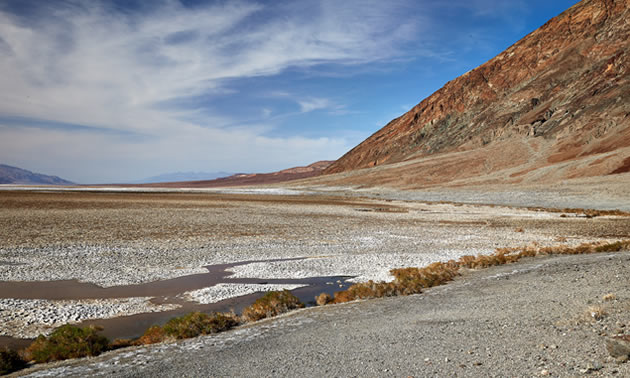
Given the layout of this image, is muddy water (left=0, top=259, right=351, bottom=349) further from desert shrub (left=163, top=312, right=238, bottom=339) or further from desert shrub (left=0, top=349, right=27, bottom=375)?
desert shrub (left=0, top=349, right=27, bottom=375)

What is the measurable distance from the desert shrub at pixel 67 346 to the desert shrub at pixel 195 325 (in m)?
1.41

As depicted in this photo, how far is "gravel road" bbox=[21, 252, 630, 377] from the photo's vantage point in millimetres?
7008

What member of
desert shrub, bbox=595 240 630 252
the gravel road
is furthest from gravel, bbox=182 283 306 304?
desert shrub, bbox=595 240 630 252

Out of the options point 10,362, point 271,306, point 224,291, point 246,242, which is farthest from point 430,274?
point 246,242

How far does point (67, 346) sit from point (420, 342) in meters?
7.11

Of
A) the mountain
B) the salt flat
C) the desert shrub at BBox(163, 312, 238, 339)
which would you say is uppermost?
the mountain

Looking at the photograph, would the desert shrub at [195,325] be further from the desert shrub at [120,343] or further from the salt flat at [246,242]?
the salt flat at [246,242]

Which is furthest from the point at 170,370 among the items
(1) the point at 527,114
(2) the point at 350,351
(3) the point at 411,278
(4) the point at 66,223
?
(1) the point at 527,114

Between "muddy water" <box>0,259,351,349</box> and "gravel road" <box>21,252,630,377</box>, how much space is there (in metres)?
2.25

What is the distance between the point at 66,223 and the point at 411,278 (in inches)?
1093

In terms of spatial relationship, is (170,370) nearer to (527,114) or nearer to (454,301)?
(454,301)

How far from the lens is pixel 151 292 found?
14.3 metres

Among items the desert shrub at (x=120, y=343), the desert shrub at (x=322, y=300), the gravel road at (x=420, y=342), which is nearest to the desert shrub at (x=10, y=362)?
the gravel road at (x=420, y=342)

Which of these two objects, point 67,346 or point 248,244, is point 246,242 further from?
point 67,346
